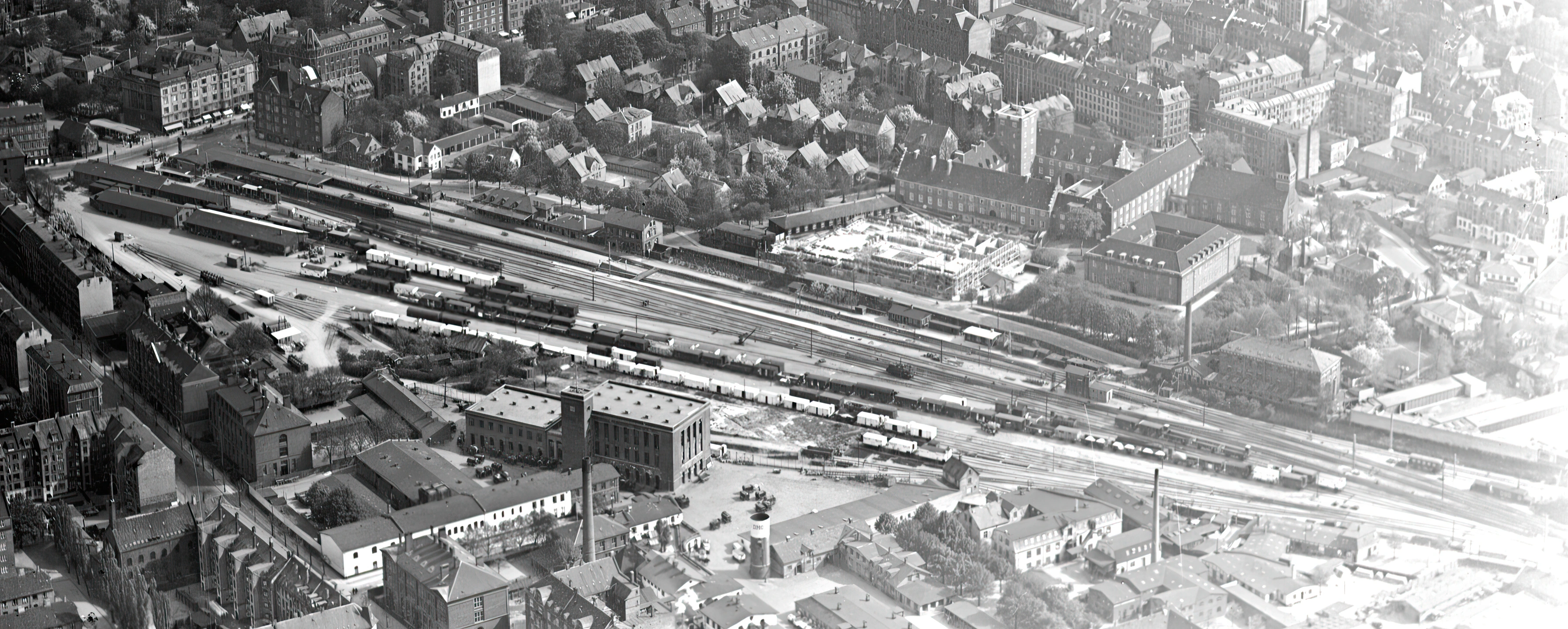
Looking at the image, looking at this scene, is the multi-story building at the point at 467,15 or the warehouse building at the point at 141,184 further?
the multi-story building at the point at 467,15

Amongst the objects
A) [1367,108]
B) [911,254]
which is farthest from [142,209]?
[1367,108]

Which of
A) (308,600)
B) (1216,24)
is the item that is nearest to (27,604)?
(308,600)

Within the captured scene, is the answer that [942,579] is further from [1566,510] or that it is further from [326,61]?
[326,61]

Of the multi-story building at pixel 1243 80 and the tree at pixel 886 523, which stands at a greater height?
the multi-story building at pixel 1243 80

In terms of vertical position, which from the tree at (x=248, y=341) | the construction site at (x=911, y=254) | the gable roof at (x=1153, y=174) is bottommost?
the tree at (x=248, y=341)

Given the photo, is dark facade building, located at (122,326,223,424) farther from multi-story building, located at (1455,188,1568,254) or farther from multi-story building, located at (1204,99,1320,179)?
multi-story building, located at (1455,188,1568,254)

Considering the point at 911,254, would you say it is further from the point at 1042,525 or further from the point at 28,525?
the point at 28,525

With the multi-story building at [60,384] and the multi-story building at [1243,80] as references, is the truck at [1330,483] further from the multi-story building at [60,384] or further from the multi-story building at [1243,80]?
the multi-story building at [60,384]

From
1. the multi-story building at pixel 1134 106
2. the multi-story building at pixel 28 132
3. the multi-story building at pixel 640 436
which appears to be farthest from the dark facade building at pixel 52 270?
the multi-story building at pixel 1134 106
